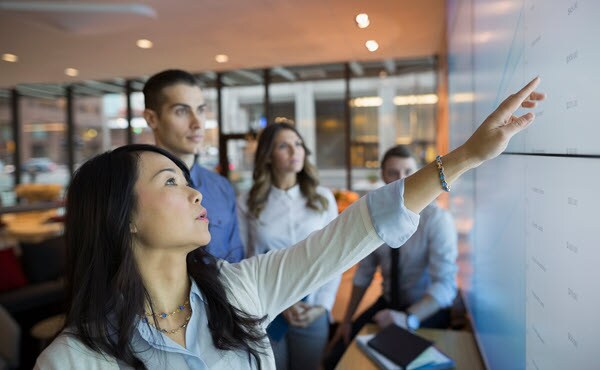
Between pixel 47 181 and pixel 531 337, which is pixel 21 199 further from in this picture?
pixel 531 337

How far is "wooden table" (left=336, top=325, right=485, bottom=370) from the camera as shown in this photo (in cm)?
163

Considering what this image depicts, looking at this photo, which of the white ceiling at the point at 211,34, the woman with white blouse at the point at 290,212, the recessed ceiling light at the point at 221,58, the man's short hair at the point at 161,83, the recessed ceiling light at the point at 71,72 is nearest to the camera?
the man's short hair at the point at 161,83

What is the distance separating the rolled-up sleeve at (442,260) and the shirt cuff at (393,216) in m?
1.28

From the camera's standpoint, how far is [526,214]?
998 millimetres

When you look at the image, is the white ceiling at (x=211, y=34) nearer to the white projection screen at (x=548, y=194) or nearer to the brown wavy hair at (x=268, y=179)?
the brown wavy hair at (x=268, y=179)

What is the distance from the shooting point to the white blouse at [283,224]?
224cm

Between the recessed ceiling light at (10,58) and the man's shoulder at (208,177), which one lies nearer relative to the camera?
the man's shoulder at (208,177)

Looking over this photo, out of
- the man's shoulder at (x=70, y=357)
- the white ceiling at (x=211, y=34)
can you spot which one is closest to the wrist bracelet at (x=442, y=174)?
the man's shoulder at (x=70, y=357)

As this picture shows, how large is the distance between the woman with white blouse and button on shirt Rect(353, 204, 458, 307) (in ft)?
1.12

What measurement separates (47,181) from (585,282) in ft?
38.2

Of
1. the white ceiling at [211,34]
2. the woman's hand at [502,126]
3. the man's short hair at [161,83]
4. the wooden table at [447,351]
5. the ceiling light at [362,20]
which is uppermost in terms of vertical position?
the white ceiling at [211,34]

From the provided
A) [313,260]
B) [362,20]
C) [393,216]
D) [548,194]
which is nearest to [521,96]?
[548,194]

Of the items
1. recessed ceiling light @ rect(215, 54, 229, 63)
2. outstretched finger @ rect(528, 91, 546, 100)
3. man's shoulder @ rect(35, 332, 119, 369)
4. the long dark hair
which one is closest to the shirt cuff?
outstretched finger @ rect(528, 91, 546, 100)

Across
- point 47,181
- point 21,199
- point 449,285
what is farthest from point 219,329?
point 47,181
